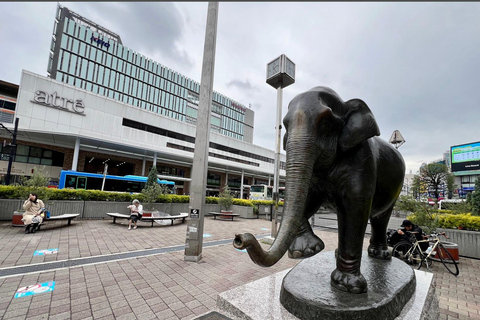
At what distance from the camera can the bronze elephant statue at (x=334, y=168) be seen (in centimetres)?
193

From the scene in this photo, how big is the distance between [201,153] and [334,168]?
4477mm

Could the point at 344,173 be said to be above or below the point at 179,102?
below

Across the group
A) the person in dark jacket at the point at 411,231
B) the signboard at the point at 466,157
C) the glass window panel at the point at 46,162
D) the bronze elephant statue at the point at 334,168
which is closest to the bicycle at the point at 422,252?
the person in dark jacket at the point at 411,231

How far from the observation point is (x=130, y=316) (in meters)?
3.23

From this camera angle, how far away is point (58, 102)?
2305 cm

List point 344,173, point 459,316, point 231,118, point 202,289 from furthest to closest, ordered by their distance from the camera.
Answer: point 231,118 < point 202,289 < point 459,316 < point 344,173

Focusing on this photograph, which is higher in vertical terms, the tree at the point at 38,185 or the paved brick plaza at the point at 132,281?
the tree at the point at 38,185

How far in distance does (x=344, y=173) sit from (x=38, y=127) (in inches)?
1106

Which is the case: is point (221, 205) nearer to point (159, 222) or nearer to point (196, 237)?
point (159, 222)

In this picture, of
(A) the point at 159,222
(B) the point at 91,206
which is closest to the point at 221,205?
(A) the point at 159,222

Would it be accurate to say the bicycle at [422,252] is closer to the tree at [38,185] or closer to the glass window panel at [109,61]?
the tree at [38,185]

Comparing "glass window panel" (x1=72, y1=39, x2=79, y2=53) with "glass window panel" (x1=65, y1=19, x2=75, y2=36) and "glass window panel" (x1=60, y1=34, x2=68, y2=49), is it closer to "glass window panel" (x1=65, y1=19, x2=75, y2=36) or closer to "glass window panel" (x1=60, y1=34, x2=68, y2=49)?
"glass window panel" (x1=60, y1=34, x2=68, y2=49)

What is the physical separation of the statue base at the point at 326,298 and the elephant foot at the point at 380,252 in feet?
0.86

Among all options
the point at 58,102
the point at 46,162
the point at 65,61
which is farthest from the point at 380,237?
the point at 65,61
